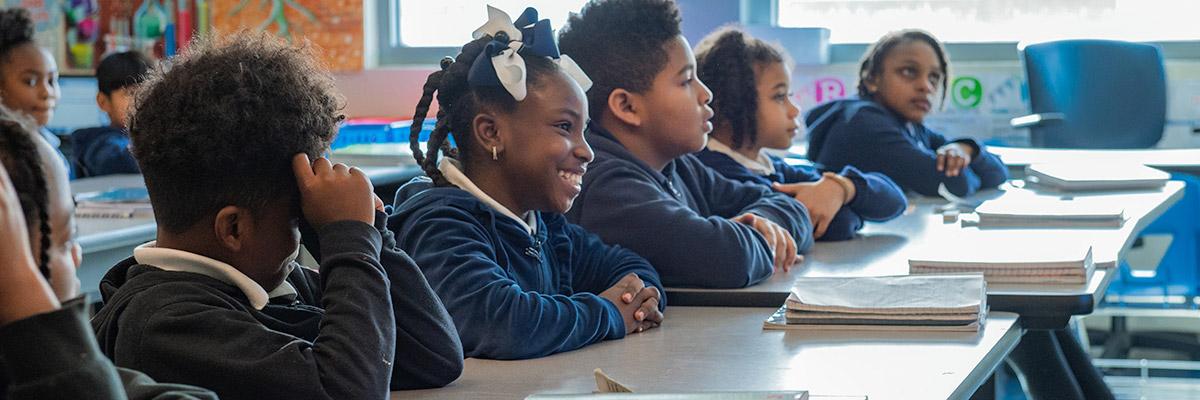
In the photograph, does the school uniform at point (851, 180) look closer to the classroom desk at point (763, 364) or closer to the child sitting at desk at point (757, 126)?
the child sitting at desk at point (757, 126)

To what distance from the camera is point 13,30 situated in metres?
3.32

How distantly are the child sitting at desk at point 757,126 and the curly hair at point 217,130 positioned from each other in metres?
1.37

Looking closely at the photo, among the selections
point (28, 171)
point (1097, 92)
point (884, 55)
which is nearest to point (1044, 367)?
point (884, 55)

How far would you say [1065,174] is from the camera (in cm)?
292

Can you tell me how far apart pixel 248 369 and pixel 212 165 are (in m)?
0.18

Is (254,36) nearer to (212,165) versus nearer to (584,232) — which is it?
(212,165)

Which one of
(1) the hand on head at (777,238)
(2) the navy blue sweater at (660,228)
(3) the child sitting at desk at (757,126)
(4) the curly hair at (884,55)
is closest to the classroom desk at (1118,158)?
(4) the curly hair at (884,55)

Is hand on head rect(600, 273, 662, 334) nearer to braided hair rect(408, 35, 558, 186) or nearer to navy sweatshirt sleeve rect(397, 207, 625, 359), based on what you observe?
navy sweatshirt sleeve rect(397, 207, 625, 359)

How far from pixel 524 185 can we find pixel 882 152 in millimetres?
1673

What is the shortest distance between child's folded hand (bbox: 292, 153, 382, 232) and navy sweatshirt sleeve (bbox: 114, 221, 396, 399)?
54mm

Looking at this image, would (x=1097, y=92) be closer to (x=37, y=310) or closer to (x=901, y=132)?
(x=901, y=132)

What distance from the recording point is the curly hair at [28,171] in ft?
1.95

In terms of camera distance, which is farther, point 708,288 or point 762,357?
point 708,288

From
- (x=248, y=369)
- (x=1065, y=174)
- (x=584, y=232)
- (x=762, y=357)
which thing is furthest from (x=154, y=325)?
(x=1065, y=174)
